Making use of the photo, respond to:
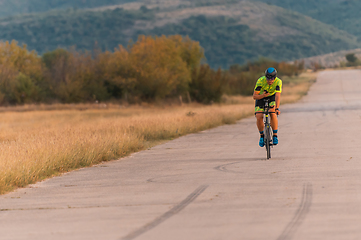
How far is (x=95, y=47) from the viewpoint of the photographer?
216ft

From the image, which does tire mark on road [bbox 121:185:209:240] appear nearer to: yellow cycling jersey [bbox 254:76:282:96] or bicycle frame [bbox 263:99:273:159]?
bicycle frame [bbox 263:99:273:159]

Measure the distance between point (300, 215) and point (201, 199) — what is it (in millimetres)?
1914

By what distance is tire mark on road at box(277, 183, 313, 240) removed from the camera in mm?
6675

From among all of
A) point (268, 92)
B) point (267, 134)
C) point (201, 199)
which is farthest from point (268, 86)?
point (201, 199)

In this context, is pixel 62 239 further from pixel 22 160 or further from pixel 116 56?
pixel 116 56

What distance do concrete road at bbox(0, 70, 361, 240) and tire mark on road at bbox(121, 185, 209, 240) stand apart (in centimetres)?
1

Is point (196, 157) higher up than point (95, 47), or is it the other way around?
point (95, 47)

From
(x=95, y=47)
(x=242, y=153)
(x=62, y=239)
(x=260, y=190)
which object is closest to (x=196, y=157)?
(x=242, y=153)

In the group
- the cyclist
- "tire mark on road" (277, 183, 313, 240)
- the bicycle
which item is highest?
the cyclist

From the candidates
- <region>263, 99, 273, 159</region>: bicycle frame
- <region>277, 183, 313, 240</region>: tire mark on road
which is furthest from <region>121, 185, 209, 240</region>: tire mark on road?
<region>263, 99, 273, 159</region>: bicycle frame

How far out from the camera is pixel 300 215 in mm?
7668

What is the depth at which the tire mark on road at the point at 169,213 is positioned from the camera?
6.96 m

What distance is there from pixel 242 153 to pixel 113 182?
17.7 feet

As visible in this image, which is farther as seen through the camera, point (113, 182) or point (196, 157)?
point (196, 157)
